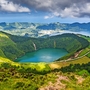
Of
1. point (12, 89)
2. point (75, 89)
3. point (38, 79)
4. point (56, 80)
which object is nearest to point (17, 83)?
point (12, 89)

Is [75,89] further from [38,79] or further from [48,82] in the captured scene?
[38,79]

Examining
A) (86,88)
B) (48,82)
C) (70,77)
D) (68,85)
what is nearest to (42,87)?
(48,82)

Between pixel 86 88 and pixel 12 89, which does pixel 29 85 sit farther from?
pixel 86 88

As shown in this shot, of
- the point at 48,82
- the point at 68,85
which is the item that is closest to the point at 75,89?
the point at 68,85

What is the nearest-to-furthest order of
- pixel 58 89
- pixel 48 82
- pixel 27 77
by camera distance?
1. pixel 58 89
2. pixel 48 82
3. pixel 27 77

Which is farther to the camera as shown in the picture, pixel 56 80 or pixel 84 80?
pixel 84 80

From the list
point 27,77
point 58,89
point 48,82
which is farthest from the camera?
point 27,77

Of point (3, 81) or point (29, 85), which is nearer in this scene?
point (29, 85)

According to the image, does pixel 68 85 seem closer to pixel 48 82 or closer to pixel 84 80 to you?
pixel 48 82
